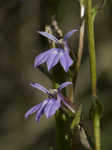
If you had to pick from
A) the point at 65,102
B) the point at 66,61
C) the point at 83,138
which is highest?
the point at 66,61

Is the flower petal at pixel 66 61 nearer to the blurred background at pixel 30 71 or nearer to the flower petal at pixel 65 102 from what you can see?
the flower petal at pixel 65 102

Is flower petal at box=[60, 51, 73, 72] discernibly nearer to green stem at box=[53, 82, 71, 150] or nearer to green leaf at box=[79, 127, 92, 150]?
green stem at box=[53, 82, 71, 150]

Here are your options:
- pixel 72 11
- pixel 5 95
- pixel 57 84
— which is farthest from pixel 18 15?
pixel 57 84

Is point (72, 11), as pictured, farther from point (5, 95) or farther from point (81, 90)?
point (5, 95)

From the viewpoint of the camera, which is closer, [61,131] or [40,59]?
[40,59]

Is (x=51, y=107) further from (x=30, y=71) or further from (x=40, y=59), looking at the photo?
(x=30, y=71)

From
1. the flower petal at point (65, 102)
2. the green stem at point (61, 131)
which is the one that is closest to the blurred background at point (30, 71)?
the green stem at point (61, 131)

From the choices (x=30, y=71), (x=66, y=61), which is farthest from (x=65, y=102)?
(x=30, y=71)

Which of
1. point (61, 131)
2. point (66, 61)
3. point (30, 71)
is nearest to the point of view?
point (66, 61)
